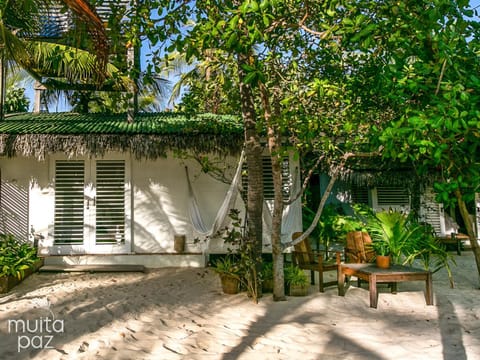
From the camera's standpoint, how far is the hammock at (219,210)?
16.6ft

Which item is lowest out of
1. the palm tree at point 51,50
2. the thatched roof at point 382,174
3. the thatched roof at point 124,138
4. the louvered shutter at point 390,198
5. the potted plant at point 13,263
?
the potted plant at point 13,263

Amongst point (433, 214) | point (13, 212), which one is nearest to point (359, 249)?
point (433, 214)

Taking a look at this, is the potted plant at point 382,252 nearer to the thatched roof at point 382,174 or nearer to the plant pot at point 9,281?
the thatched roof at point 382,174

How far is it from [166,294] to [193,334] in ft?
4.65

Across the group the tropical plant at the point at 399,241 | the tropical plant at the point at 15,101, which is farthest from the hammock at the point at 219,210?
the tropical plant at the point at 15,101

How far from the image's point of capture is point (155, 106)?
1662 centimetres

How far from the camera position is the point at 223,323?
349 cm

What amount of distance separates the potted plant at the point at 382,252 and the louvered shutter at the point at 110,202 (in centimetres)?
390

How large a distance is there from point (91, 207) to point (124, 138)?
1.39 metres

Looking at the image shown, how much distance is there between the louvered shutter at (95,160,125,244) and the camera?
617 centimetres

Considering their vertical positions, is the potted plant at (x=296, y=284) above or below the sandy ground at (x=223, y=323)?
above

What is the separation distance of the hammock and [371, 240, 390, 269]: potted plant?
195 cm

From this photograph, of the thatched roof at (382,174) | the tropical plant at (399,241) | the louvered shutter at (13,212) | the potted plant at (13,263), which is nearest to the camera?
the potted plant at (13,263)

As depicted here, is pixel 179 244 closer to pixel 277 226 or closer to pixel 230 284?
pixel 230 284
